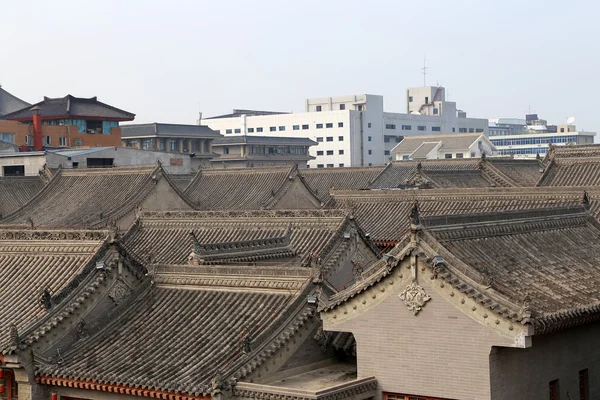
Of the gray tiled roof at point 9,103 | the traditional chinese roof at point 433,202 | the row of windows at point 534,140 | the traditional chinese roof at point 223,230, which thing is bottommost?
the traditional chinese roof at point 223,230

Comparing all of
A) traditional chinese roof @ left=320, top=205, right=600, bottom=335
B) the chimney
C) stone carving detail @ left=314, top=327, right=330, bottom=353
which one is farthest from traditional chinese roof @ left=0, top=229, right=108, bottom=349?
the chimney

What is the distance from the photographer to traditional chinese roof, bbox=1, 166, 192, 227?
5875 cm

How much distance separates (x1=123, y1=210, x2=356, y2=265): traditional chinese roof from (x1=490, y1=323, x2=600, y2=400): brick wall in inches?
435

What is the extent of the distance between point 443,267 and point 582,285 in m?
5.48

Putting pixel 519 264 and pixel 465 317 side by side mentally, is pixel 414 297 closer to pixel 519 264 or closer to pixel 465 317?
pixel 465 317

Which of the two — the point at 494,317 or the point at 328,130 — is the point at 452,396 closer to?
the point at 494,317

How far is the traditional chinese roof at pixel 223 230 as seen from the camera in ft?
123

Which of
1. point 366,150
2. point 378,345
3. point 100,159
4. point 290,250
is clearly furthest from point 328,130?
point 378,345

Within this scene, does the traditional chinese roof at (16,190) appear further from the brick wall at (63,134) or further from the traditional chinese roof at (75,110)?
the traditional chinese roof at (75,110)

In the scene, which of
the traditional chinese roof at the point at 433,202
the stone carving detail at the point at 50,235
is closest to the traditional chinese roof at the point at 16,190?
the traditional chinese roof at the point at 433,202

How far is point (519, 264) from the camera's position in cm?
2572

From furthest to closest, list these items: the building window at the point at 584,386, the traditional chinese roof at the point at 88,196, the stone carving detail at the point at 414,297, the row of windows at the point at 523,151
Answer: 1. the row of windows at the point at 523,151
2. the traditional chinese roof at the point at 88,196
3. the building window at the point at 584,386
4. the stone carving detail at the point at 414,297

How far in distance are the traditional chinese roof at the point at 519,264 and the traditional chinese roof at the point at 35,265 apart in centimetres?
909

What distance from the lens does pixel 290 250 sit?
34.7 m
